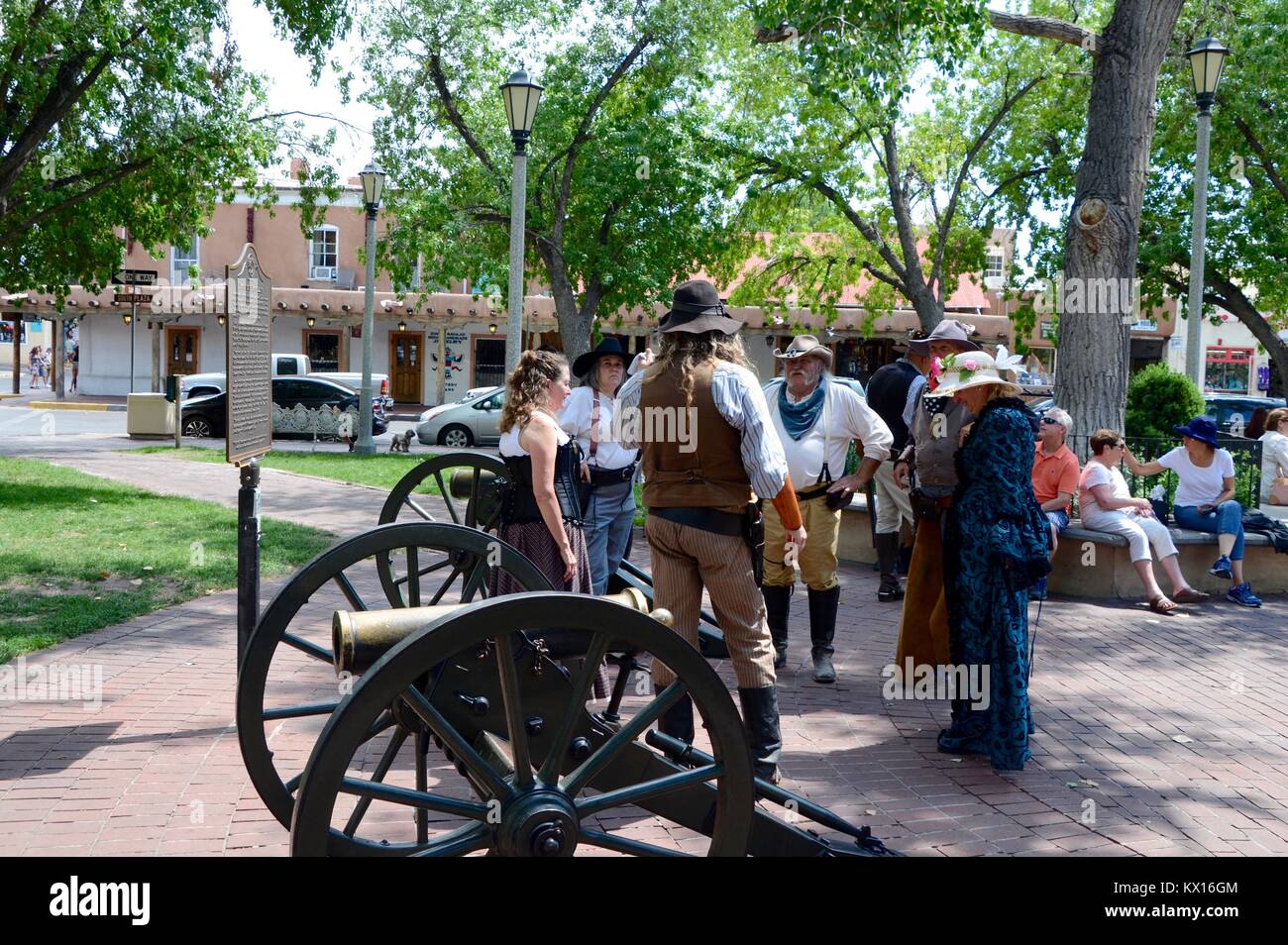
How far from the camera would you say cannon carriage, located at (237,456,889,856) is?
8.71 ft

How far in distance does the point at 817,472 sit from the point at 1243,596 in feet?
15.1

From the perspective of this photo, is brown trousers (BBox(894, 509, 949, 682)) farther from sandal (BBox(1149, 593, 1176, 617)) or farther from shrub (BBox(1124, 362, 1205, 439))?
shrub (BBox(1124, 362, 1205, 439))

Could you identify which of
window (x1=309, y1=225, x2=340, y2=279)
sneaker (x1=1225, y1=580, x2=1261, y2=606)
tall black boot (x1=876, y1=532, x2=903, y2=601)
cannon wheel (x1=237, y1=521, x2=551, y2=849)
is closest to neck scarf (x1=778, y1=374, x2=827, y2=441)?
cannon wheel (x1=237, y1=521, x2=551, y2=849)

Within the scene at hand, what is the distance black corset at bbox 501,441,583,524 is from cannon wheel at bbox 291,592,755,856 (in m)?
2.30

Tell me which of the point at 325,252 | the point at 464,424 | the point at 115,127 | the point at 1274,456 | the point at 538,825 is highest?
the point at 325,252

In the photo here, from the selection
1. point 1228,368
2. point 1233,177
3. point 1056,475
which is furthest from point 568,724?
point 1228,368

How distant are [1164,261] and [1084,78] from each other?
388cm

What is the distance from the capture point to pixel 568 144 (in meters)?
20.5

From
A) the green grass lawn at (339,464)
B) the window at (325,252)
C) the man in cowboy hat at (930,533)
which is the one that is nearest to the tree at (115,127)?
the green grass lawn at (339,464)

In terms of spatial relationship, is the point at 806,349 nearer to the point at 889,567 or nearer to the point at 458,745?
the point at 889,567

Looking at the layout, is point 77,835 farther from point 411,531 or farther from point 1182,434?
point 1182,434

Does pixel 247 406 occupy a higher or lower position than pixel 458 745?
higher

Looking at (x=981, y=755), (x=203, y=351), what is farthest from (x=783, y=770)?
(x=203, y=351)

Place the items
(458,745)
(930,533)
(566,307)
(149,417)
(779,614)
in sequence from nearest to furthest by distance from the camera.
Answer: (458,745), (930,533), (779,614), (566,307), (149,417)
